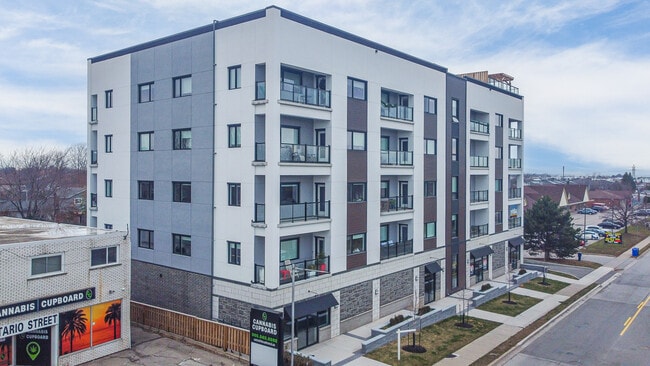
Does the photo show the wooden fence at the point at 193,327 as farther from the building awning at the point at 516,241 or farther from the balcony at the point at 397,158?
the building awning at the point at 516,241

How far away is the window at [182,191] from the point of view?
25.6 m

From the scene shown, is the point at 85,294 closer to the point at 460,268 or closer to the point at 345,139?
the point at 345,139

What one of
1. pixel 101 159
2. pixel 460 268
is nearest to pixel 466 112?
pixel 460 268

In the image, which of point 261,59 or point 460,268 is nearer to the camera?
point 261,59

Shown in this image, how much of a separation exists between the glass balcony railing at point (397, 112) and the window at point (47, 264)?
59.6 ft

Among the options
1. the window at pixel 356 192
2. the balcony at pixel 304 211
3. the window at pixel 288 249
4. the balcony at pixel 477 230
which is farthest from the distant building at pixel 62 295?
the balcony at pixel 477 230

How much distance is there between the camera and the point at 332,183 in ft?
81.5

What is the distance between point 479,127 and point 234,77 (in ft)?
74.5

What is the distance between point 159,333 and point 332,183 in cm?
1154

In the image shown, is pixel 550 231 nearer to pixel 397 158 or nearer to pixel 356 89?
pixel 397 158

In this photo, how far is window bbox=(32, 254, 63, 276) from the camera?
19094 mm

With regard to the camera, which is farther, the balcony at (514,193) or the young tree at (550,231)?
the young tree at (550,231)

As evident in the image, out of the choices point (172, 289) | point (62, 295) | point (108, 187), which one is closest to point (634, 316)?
point (172, 289)

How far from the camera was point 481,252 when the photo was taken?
38406 millimetres
